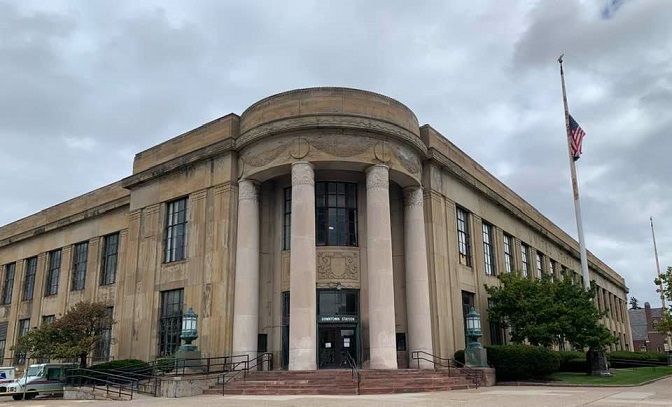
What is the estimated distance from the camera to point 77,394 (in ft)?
80.1

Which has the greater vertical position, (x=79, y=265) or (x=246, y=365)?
(x=79, y=265)

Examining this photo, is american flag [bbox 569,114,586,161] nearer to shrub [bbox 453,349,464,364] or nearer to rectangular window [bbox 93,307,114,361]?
shrub [bbox 453,349,464,364]

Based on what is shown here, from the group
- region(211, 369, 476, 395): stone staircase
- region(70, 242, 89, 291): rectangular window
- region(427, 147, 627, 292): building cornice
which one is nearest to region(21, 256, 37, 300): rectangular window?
region(70, 242, 89, 291): rectangular window

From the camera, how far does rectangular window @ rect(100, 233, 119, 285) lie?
37.6m

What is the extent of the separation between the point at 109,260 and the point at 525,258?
29.3 metres


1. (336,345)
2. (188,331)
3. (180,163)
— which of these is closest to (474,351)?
(336,345)

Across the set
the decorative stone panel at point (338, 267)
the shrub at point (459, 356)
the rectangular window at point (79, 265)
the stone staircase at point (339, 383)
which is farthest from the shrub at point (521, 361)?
the rectangular window at point (79, 265)

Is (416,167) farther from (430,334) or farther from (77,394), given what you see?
(77,394)

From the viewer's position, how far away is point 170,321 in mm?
30656

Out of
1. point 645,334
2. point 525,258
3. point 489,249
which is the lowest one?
point 645,334

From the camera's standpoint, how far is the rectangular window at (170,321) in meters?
30.0

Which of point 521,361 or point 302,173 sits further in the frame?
point 302,173

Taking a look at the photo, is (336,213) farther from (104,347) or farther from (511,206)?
(511,206)

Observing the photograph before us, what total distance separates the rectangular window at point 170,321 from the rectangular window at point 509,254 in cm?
2158
